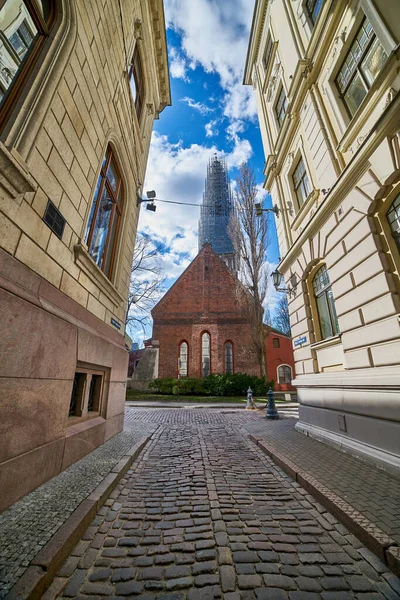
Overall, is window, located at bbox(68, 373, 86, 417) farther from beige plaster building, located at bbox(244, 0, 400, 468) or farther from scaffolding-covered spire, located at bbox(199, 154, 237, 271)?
scaffolding-covered spire, located at bbox(199, 154, 237, 271)

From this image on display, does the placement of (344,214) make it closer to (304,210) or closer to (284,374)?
(304,210)

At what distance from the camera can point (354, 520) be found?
254 centimetres

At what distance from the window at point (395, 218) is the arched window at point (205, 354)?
21.8 meters

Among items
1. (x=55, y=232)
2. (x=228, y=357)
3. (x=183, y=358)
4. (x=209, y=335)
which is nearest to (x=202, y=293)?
(x=209, y=335)

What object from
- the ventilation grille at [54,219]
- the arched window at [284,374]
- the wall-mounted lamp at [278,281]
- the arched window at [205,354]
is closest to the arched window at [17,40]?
the ventilation grille at [54,219]

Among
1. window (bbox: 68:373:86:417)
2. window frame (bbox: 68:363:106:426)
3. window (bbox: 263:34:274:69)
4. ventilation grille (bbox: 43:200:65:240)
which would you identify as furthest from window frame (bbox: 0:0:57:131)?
window (bbox: 263:34:274:69)

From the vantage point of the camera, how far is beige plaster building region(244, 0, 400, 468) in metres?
4.38

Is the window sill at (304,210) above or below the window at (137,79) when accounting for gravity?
below

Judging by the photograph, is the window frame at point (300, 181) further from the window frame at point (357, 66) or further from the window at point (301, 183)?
the window frame at point (357, 66)

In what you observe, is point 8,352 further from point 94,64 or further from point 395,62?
point 395,62

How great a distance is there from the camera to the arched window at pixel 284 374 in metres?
26.0

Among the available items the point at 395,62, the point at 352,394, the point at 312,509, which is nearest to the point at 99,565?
the point at 312,509

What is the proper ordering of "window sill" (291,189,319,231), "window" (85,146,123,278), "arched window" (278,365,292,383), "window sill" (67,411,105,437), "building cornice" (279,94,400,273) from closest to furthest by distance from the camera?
"window sill" (67,411,105,437) < "building cornice" (279,94,400,273) < "window" (85,146,123,278) < "window sill" (291,189,319,231) < "arched window" (278,365,292,383)

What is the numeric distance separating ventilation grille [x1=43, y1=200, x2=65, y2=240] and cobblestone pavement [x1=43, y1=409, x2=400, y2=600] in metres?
3.58
